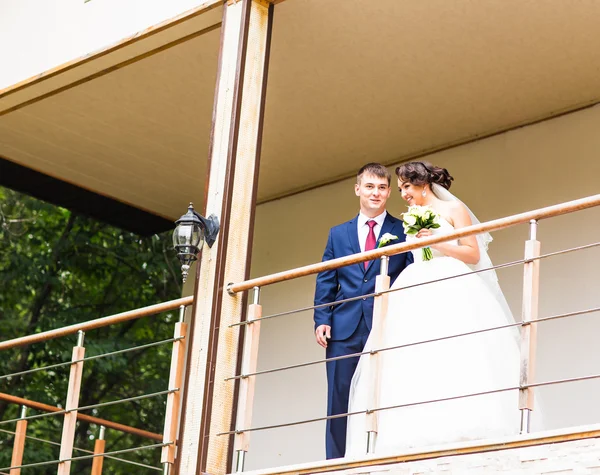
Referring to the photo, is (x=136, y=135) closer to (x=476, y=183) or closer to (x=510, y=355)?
(x=476, y=183)

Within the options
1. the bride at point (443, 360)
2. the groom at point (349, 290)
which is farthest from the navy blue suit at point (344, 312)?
the bride at point (443, 360)

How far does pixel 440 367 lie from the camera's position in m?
5.71

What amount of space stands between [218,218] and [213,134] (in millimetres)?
523

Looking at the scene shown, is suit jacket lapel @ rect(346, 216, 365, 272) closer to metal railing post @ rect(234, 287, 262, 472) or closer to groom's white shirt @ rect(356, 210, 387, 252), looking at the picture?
groom's white shirt @ rect(356, 210, 387, 252)

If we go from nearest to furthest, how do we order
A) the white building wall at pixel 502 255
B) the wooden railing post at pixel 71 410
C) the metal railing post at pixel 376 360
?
1. the metal railing post at pixel 376 360
2. the wooden railing post at pixel 71 410
3. the white building wall at pixel 502 255

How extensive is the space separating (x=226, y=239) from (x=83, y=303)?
10.4m

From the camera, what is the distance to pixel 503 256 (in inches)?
334

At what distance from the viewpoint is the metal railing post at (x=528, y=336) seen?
482 centimetres

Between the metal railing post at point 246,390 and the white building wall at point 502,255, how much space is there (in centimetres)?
270

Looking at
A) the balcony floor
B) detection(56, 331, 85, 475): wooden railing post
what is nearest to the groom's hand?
the balcony floor

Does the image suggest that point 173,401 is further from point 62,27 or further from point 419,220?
point 62,27

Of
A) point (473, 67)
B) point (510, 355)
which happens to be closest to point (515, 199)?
point (473, 67)

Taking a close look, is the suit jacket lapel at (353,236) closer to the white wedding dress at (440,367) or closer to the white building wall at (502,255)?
the white wedding dress at (440,367)

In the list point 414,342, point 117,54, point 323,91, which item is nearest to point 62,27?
point 117,54
